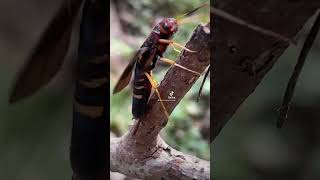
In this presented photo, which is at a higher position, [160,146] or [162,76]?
[162,76]

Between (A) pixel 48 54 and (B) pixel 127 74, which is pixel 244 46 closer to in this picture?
(B) pixel 127 74

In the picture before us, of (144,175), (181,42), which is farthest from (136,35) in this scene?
(144,175)

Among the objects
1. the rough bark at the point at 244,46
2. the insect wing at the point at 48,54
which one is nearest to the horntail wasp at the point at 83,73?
the insect wing at the point at 48,54

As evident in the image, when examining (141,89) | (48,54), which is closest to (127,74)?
(141,89)

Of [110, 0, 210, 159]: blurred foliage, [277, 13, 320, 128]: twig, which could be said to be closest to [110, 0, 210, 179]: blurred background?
[110, 0, 210, 159]: blurred foliage

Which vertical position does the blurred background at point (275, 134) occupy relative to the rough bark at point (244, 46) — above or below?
below

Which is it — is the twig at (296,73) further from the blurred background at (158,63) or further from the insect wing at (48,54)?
the insect wing at (48,54)
